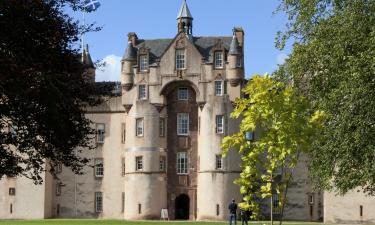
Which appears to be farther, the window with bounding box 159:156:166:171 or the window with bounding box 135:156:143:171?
the window with bounding box 159:156:166:171

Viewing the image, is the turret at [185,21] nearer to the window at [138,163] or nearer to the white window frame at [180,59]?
the white window frame at [180,59]

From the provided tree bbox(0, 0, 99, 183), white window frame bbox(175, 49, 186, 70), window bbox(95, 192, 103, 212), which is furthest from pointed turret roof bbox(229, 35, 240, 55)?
tree bbox(0, 0, 99, 183)

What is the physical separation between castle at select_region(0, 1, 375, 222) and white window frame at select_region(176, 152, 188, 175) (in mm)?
93

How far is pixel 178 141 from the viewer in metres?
66.9

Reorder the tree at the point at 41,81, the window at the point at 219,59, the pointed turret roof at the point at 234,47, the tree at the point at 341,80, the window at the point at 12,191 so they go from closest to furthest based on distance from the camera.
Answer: the tree at the point at 41,81, the tree at the point at 341,80, the pointed turret roof at the point at 234,47, the window at the point at 219,59, the window at the point at 12,191

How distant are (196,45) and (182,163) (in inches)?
442

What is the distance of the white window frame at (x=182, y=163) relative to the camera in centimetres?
6669

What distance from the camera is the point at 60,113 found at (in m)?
24.6

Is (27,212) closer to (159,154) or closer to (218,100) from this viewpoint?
(159,154)

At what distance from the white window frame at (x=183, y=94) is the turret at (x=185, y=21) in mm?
5667

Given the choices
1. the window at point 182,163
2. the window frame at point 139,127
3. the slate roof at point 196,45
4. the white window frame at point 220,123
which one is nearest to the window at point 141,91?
the window frame at point 139,127

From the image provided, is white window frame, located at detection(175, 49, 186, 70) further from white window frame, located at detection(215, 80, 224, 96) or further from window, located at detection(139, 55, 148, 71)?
white window frame, located at detection(215, 80, 224, 96)

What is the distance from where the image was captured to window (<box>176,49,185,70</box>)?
65.9 metres

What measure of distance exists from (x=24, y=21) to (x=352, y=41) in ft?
50.6
